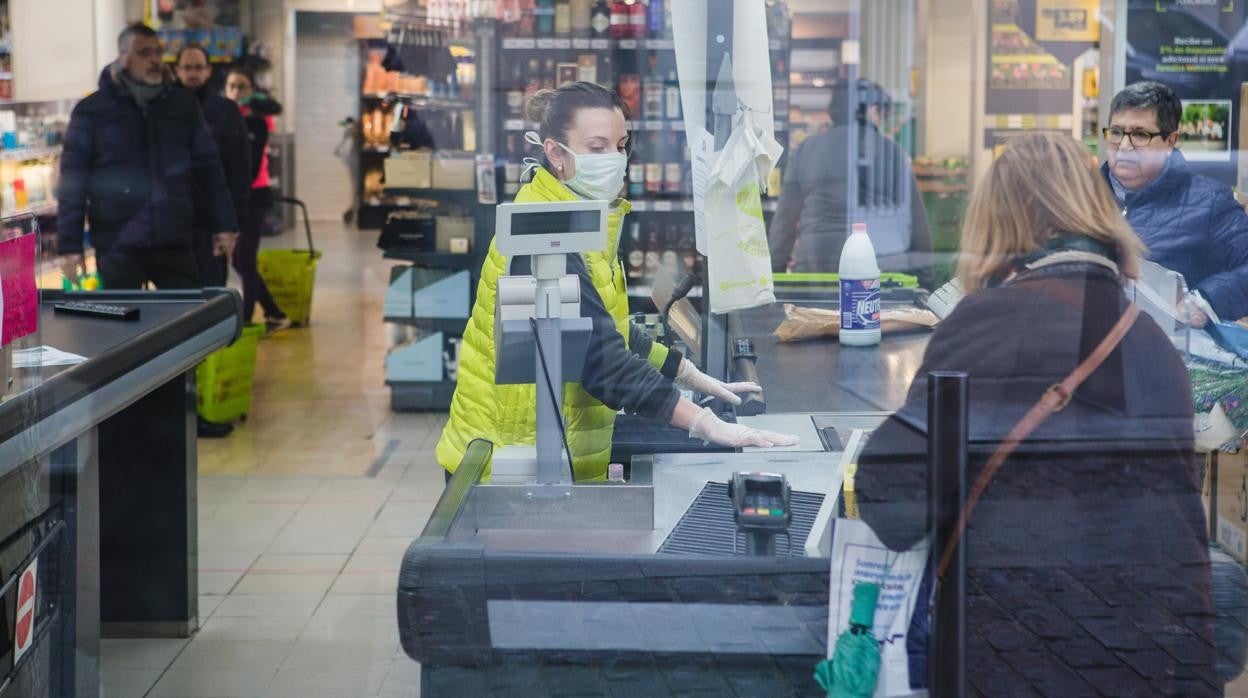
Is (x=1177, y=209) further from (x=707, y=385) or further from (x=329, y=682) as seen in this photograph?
(x=329, y=682)

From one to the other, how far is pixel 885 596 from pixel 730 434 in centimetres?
67

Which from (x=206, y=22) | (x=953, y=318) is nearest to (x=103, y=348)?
(x=953, y=318)

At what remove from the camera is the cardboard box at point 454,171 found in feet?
18.3

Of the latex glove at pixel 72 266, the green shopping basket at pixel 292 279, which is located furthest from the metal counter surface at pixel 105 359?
the green shopping basket at pixel 292 279

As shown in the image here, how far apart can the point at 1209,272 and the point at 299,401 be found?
496 centimetres

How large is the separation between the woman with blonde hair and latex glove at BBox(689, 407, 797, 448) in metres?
0.39

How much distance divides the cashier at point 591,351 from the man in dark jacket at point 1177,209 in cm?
74

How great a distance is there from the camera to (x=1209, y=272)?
2801 mm

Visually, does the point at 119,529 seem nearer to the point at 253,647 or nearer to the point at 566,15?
the point at 253,647

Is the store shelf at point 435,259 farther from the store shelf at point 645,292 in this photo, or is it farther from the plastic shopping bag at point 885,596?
the plastic shopping bag at point 885,596

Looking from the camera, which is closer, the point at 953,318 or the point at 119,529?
the point at 953,318

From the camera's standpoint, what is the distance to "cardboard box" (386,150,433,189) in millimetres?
5969

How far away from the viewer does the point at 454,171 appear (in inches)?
226

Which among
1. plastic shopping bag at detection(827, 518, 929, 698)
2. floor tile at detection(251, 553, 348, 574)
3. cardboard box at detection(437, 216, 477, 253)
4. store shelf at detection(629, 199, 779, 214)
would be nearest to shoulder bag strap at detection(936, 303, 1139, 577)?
plastic shopping bag at detection(827, 518, 929, 698)
